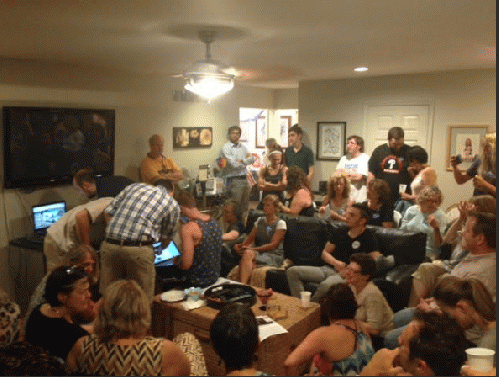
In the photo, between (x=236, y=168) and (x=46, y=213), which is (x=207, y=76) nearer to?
(x=46, y=213)

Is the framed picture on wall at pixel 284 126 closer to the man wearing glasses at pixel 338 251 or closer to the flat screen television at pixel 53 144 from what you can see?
the flat screen television at pixel 53 144

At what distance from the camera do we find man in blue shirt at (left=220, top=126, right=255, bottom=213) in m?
7.89

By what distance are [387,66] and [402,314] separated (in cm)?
332

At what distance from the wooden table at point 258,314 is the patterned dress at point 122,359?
121 cm

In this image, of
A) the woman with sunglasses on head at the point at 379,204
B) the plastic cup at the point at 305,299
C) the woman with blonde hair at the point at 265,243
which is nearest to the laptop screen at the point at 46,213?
the woman with blonde hair at the point at 265,243

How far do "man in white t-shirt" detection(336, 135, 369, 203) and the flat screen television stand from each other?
3.12m

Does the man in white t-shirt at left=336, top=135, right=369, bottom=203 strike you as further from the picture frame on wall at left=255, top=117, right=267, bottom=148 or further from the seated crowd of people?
the picture frame on wall at left=255, top=117, right=267, bottom=148

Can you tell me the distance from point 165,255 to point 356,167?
3203 mm

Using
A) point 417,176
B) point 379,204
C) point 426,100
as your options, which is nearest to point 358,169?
point 426,100

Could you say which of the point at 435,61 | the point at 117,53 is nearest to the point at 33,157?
the point at 117,53

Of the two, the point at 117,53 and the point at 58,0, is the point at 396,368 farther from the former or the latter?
the point at 117,53

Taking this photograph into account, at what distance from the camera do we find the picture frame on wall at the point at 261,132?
35.9 ft

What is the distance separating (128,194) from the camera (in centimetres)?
392

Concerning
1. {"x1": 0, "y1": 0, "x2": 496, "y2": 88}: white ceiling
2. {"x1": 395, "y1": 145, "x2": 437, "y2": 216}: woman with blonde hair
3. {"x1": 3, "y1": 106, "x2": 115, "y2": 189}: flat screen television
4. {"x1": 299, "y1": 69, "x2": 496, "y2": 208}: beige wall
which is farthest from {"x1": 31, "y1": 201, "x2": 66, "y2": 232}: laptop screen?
{"x1": 299, "y1": 69, "x2": 496, "y2": 208}: beige wall
